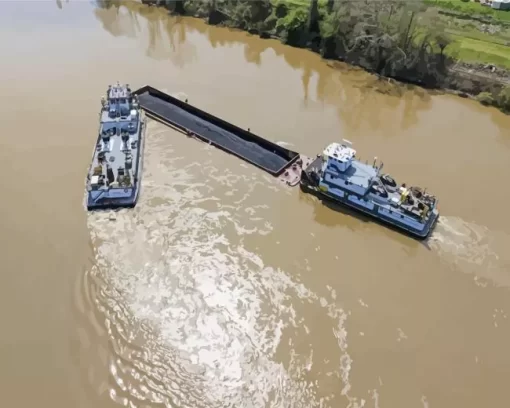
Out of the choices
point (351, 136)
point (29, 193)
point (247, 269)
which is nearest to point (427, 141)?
point (351, 136)

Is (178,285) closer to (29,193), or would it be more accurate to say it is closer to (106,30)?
(29,193)

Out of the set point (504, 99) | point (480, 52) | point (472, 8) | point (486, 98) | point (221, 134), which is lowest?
point (221, 134)

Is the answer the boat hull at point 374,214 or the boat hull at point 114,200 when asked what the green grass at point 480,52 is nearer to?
the boat hull at point 374,214

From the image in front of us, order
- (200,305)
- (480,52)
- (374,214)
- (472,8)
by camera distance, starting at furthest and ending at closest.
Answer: (472,8) → (480,52) → (374,214) → (200,305)

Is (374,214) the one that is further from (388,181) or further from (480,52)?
(480,52)

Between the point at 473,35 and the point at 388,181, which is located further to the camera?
the point at 473,35

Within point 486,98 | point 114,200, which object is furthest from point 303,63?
point 114,200

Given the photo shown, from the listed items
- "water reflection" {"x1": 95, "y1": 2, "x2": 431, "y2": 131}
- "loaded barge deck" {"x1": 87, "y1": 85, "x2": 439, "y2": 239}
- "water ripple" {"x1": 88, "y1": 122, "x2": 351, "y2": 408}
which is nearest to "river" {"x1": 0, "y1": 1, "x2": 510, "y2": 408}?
"water ripple" {"x1": 88, "y1": 122, "x2": 351, "y2": 408}
